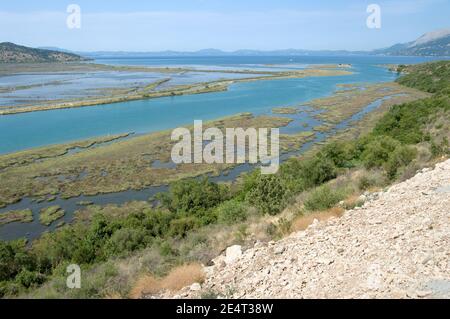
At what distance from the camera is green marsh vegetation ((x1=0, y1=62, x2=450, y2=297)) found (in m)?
10.2

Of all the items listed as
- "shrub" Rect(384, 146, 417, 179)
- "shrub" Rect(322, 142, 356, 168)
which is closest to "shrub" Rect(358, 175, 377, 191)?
"shrub" Rect(384, 146, 417, 179)

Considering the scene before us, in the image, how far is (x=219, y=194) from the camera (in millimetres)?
25500

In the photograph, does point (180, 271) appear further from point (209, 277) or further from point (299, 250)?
point (299, 250)

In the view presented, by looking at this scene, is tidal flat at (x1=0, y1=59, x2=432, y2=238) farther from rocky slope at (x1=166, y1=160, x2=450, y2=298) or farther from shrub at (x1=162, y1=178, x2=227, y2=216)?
rocky slope at (x1=166, y1=160, x2=450, y2=298)

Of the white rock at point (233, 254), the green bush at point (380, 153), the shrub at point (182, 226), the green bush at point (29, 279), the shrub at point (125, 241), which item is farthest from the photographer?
the green bush at point (380, 153)

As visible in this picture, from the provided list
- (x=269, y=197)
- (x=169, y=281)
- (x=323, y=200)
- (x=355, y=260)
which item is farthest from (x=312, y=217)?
(x=269, y=197)

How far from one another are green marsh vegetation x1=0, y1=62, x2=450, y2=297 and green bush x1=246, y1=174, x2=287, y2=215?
0.05 m

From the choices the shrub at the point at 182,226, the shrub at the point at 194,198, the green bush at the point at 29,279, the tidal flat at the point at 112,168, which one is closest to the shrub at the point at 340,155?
the tidal flat at the point at 112,168

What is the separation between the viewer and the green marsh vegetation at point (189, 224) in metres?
10.2

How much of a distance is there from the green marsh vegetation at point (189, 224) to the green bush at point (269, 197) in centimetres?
5

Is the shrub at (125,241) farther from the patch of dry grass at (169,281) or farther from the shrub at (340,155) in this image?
the shrub at (340,155)

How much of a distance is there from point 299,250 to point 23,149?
42.9m

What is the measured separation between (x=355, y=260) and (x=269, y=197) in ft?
32.7
